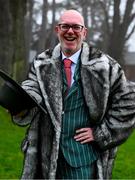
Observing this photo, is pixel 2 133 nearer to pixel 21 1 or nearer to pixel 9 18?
pixel 9 18

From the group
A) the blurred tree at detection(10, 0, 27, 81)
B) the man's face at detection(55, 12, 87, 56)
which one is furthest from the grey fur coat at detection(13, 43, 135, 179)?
the blurred tree at detection(10, 0, 27, 81)

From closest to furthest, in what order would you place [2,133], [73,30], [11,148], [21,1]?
[73,30], [11,148], [2,133], [21,1]

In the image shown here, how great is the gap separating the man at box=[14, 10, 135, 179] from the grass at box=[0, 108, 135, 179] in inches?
147

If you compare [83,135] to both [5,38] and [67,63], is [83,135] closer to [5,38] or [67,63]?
[67,63]

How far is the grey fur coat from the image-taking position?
12.0ft

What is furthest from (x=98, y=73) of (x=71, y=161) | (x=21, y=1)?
(x=21, y=1)

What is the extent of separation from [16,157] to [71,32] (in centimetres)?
554

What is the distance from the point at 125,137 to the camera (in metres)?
3.79

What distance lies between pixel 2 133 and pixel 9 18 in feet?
15.2

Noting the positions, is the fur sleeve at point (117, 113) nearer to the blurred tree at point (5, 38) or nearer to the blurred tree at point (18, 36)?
the blurred tree at point (5, 38)

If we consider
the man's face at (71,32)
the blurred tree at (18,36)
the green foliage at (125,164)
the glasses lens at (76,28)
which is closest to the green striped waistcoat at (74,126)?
the man's face at (71,32)

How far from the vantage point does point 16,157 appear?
8.91 m

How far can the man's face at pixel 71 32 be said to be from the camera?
3.63 metres

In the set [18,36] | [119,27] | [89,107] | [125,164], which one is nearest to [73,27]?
[89,107]
